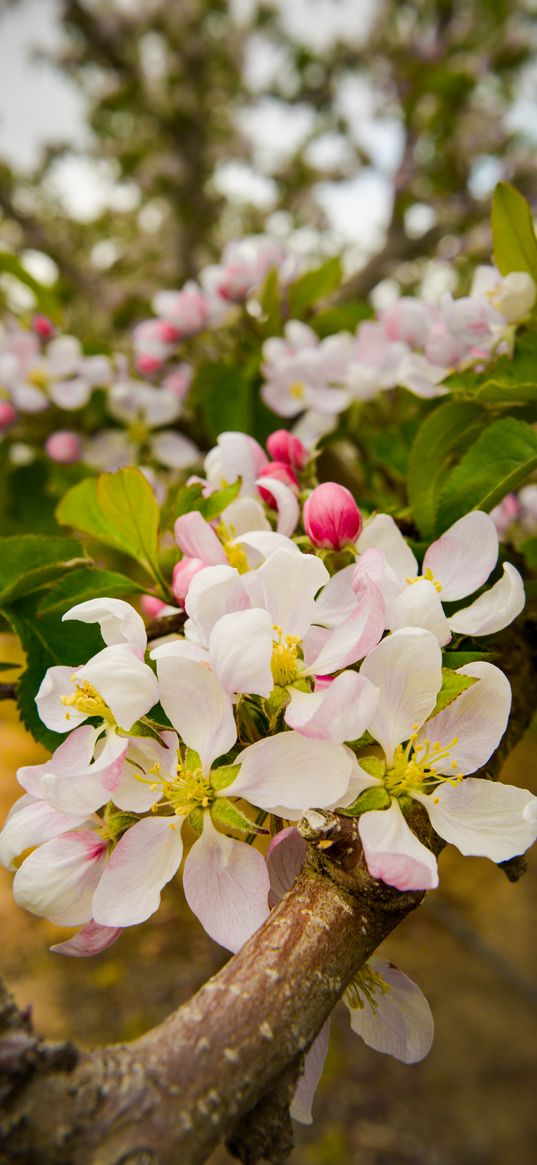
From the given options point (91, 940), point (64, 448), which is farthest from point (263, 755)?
point (64, 448)

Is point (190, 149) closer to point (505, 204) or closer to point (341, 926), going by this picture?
point (505, 204)

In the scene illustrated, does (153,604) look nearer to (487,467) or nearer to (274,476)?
→ (274,476)

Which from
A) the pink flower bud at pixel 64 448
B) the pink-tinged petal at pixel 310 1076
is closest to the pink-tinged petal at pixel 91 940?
the pink-tinged petal at pixel 310 1076

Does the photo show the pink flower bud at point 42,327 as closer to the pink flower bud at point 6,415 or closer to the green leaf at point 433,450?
the pink flower bud at point 6,415

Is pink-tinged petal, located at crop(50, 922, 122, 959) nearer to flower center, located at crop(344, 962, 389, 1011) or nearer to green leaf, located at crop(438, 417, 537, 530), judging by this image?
flower center, located at crop(344, 962, 389, 1011)

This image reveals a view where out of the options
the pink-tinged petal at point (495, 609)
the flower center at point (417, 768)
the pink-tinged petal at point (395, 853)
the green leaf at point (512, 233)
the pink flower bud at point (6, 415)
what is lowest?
the flower center at point (417, 768)

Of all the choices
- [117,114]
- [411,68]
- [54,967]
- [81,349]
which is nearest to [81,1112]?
[81,349]

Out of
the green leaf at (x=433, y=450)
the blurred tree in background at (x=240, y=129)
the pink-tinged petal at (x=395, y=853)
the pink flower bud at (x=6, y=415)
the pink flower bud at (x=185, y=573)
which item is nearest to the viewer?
the pink-tinged petal at (x=395, y=853)
